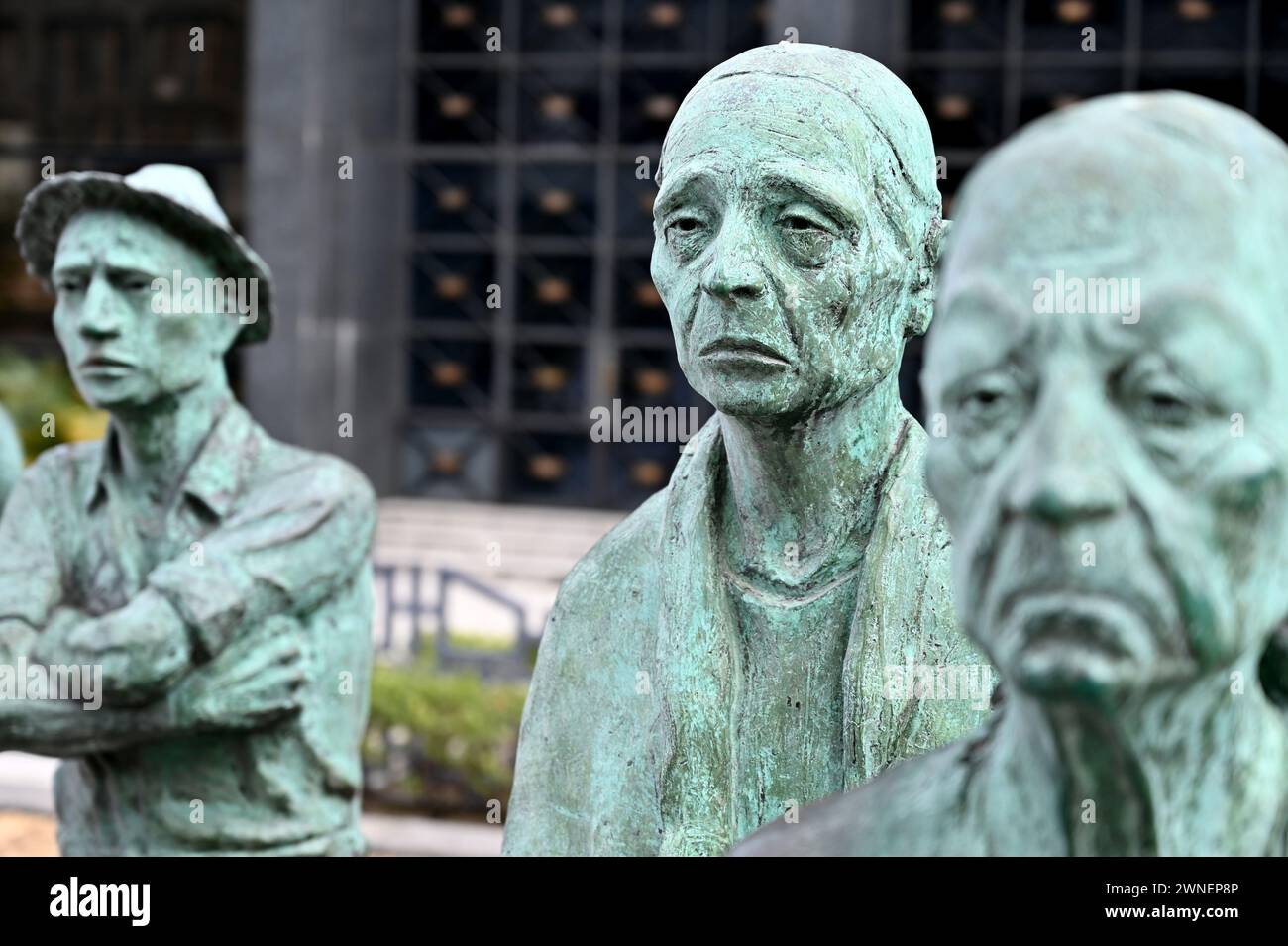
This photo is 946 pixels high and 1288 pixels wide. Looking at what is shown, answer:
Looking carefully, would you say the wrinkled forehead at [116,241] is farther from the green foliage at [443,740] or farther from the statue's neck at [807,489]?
the green foliage at [443,740]

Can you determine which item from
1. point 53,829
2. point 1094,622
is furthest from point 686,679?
point 53,829

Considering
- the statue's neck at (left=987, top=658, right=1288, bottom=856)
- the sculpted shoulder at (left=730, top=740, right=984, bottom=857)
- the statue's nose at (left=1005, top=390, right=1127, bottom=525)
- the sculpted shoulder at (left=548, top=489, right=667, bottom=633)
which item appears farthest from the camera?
the sculpted shoulder at (left=548, top=489, right=667, bottom=633)

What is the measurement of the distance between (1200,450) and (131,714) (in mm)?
2908

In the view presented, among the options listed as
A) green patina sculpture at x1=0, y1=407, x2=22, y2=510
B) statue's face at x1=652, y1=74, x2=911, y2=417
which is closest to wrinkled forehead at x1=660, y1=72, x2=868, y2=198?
statue's face at x1=652, y1=74, x2=911, y2=417

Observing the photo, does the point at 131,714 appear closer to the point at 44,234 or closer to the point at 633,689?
the point at 44,234

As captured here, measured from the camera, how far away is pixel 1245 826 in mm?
1505

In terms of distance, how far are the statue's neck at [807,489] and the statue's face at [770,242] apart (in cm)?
7

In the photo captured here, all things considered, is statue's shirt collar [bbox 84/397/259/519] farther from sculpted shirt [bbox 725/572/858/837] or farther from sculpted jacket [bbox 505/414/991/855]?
sculpted shirt [bbox 725/572/858/837]

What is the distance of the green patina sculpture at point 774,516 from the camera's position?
2324 mm

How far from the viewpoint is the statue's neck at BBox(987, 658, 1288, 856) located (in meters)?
1.42

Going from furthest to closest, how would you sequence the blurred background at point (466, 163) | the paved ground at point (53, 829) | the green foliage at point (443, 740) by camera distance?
the blurred background at point (466, 163)
the green foliage at point (443, 740)
the paved ground at point (53, 829)

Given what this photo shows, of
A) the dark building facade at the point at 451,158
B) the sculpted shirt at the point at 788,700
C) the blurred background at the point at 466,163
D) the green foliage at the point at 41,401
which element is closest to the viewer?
the sculpted shirt at the point at 788,700

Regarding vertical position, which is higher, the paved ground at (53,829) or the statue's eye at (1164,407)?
the statue's eye at (1164,407)

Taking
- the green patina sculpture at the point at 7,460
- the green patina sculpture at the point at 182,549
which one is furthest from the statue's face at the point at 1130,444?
the green patina sculpture at the point at 7,460
